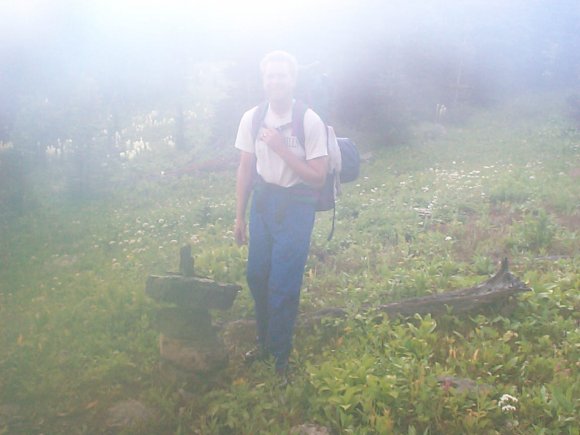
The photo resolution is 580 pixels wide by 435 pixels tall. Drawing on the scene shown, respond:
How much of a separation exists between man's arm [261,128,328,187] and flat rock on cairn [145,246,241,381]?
1278 millimetres

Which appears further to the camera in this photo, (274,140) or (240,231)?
(240,231)

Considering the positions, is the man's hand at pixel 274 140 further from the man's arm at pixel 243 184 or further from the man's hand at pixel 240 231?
the man's hand at pixel 240 231

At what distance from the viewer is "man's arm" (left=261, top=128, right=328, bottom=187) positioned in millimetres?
4828

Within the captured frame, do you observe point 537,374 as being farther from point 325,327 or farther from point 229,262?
point 229,262

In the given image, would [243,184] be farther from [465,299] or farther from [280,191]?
[465,299]

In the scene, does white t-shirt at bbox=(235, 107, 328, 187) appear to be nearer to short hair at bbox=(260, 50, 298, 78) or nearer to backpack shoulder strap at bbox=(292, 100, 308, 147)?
backpack shoulder strap at bbox=(292, 100, 308, 147)

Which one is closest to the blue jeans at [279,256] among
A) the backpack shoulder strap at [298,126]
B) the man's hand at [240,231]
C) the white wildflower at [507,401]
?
the man's hand at [240,231]

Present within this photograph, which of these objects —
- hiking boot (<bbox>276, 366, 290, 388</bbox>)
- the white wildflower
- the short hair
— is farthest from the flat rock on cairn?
the white wildflower

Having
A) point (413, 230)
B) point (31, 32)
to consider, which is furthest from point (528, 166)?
point (31, 32)

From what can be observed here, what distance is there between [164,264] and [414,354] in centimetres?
529

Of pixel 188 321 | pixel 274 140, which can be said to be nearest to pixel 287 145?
pixel 274 140

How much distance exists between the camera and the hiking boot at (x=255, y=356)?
5.53m

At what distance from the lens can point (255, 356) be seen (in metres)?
5.60

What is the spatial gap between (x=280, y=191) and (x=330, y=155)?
545 millimetres
